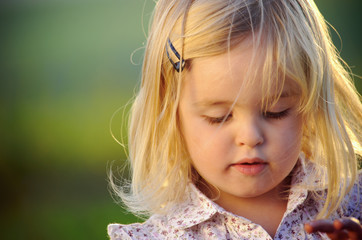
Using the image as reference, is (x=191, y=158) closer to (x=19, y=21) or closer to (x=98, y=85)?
(x=98, y=85)

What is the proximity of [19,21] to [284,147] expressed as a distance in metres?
3.63

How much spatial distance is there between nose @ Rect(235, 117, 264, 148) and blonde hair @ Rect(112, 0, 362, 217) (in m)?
0.09

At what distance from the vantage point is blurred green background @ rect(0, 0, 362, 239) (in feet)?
11.6

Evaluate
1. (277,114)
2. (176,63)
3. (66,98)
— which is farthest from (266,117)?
(66,98)

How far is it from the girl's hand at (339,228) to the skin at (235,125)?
0.83ft

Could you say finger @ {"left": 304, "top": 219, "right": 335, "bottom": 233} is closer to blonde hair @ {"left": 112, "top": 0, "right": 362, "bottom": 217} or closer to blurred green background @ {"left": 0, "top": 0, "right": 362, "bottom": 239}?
blonde hair @ {"left": 112, "top": 0, "right": 362, "bottom": 217}

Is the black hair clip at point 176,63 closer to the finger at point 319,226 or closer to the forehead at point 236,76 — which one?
the forehead at point 236,76

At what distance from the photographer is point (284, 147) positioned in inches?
57.5

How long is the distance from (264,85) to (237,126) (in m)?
0.12

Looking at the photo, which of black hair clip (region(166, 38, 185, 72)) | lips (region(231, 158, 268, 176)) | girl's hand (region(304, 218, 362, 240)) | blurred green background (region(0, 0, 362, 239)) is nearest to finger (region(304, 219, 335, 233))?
girl's hand (region(304, 218, 362, 240))

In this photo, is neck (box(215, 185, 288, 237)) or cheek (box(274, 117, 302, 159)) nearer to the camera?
cheek (box(274, 117, 302, 159))

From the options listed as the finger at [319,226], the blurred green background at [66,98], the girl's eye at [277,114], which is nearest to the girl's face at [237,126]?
the girl's eye at [277,114]

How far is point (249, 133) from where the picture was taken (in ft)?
4.59

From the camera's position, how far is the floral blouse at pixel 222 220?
1545 millimetres
